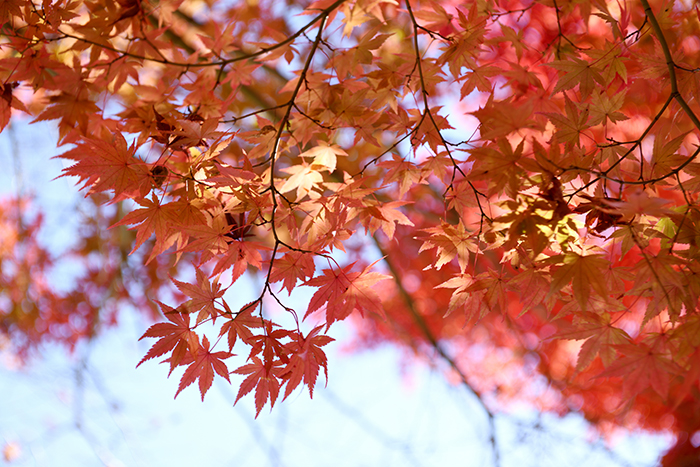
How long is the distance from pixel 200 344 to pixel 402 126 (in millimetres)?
891

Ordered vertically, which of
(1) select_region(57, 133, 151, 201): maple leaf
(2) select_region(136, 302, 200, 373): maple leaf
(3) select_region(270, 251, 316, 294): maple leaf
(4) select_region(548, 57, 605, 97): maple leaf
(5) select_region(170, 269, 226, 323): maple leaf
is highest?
(4) select_region(548, 57, 605, 97): maple leaf

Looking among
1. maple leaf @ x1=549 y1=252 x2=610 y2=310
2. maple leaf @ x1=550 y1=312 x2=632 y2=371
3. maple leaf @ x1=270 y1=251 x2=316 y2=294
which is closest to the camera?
maple leaf @ x1=549 y1=252 x2=610 y2=310

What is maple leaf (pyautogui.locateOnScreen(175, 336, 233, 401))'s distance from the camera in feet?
3.70

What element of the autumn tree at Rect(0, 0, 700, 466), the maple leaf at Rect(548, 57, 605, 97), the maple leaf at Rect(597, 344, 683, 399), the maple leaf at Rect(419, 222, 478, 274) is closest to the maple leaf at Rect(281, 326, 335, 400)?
the autumn tree at Rect(0, 0, 700, 466)

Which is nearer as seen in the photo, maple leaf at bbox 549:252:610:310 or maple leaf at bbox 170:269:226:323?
maple leaf at bbox 549:252:610:310

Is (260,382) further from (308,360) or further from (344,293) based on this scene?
(344,293)

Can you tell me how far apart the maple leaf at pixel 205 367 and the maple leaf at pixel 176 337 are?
0.03 m

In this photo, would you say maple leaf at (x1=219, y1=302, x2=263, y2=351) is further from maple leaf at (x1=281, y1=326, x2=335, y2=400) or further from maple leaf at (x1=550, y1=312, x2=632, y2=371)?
maple leaf at (x1=550, y1=312, x2=632, y2=371)

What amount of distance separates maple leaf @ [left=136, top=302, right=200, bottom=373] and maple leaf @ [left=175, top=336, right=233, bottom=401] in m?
0.03

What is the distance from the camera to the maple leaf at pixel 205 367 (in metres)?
1.13

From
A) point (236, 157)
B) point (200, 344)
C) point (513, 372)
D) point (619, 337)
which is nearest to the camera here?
point (619, 337)

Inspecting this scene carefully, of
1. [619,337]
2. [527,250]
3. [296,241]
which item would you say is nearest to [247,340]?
[296,241]

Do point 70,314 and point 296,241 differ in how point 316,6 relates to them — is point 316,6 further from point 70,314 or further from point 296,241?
point 70,314

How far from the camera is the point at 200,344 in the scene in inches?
46.0
